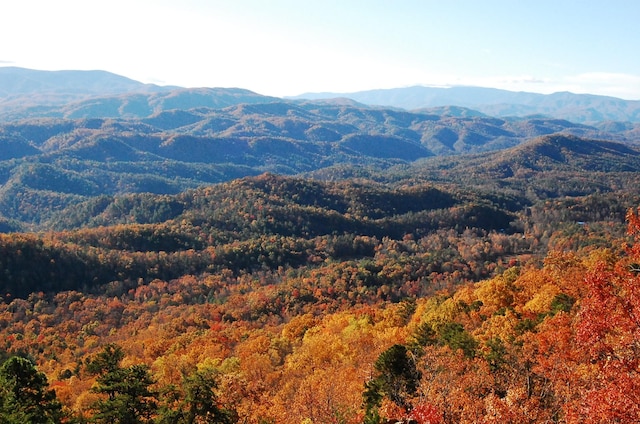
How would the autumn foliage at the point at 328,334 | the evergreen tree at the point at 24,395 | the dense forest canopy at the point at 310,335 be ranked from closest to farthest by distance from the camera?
the autumn foliage at the point at 328,334
the dense forest canopy at the point at 310,335
the evergreen tree at the point at 24,395

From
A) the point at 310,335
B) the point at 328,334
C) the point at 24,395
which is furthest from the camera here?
the point at 310,335

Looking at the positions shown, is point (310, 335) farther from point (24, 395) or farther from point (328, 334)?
point (24, 395)

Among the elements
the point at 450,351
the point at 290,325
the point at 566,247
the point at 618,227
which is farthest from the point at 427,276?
the point at 450,351

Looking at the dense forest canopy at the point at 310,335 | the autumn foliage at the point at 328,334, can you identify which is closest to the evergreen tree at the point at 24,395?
the dense forest canopy at the point at 310,335

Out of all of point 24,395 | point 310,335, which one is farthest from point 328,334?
point 24,395

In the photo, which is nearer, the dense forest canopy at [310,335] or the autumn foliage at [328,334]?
the autumn foliage at [328,334]

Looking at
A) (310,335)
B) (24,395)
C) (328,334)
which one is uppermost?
(24,395)

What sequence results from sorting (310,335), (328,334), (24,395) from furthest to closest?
(310,335) < (328,334) < (24,395)

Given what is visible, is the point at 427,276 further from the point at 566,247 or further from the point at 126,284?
the point at 126,284

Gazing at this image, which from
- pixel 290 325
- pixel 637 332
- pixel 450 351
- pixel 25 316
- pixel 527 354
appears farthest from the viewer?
pixel 25 316

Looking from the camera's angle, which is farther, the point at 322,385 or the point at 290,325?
the point at 290,325

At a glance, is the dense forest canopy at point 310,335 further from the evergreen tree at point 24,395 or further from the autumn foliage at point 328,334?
the autumn foliage at point 328,334
